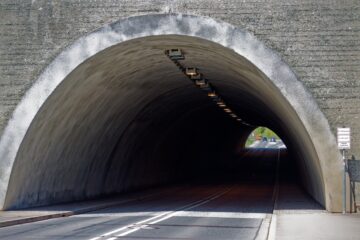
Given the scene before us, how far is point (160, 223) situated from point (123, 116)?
903cm

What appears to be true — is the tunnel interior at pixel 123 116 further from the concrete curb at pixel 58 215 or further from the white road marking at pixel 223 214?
the white road marking at pixel 223 214

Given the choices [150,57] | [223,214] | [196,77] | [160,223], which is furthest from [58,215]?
[196,77]

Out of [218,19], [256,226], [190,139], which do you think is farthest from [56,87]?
[190,139]

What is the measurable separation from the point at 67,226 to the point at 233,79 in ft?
31.4

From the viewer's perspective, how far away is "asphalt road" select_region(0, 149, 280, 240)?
14.9 meters

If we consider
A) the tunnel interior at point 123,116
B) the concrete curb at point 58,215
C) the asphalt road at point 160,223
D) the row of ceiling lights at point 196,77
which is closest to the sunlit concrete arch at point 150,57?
the tunnel interior at point 123,116

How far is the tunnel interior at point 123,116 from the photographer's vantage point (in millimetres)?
19625

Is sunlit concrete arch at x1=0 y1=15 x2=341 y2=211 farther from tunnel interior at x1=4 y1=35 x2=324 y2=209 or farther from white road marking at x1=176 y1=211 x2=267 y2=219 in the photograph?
white road marking at x1=176 y1=211 x2=267 y2=219

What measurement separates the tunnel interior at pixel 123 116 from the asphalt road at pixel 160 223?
1.89m

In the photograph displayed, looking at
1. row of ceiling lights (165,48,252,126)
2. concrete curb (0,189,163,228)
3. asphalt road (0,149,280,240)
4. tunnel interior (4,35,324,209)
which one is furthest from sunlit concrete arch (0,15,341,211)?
asphalt road (0,149,280,240)

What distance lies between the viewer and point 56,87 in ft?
62.4

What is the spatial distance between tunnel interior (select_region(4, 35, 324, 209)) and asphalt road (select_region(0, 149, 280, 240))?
189cm

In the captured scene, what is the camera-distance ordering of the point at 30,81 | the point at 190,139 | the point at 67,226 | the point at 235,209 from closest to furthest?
the point at 67,226, the point at 30,81, the point at 235,209, the point at 190,139

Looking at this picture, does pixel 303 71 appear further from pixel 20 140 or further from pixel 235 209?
pixel 20 140
